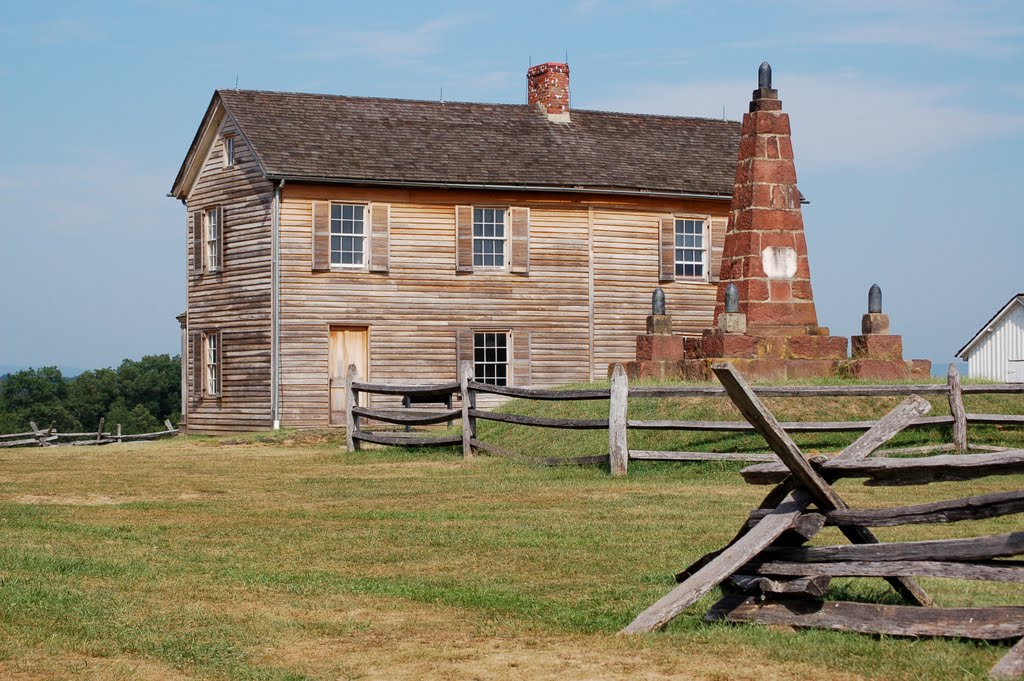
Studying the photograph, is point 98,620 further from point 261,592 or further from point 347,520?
point 347,520

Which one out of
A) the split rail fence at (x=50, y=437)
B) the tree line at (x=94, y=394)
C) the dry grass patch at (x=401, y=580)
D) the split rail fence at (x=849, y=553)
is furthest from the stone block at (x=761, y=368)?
the tree line at (x=94, y=394)

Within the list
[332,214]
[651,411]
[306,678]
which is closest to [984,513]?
[306,678]

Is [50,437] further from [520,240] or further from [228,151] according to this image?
[520,240]

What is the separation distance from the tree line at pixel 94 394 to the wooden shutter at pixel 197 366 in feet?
103

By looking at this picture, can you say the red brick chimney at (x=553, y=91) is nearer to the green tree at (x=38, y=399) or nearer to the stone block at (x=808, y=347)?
the stone block at (x=808, y=347)

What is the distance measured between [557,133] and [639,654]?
2650 centimetres

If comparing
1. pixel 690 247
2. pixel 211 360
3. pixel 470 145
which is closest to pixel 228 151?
pixel 211 360

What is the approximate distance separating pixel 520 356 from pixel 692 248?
498 centimetres

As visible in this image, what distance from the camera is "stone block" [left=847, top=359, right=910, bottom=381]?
22375mm

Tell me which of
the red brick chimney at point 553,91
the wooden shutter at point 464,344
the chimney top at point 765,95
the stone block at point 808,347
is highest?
the red brick chimney at point 553,91

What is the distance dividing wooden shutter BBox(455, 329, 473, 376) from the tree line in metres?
35.0

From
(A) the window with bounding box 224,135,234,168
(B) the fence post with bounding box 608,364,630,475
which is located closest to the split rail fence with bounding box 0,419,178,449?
A: (A) the window with bounding box 224,135,234,168

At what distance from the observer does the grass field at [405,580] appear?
6797mm

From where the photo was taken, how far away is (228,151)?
1212 inches
